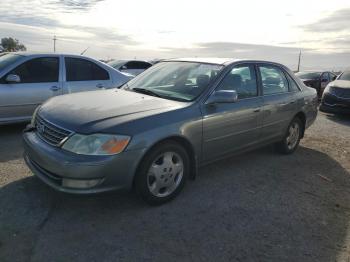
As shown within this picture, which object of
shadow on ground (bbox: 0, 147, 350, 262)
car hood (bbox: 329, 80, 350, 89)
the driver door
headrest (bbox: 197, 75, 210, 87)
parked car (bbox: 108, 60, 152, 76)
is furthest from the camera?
parked car (bbox: 108, 60, 152, 76)

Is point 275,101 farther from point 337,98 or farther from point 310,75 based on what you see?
point 310,75

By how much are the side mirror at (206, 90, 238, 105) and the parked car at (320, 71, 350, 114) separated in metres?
6.97

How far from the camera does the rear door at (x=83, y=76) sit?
23.0 ft

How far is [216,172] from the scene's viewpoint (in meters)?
5.14

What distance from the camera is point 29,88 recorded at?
654 cm

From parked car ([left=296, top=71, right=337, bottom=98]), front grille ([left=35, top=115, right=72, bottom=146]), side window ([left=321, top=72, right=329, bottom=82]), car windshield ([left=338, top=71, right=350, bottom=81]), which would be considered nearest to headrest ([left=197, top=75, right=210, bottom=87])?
front grille ([left=35, top=115, right=72, bottom=146])

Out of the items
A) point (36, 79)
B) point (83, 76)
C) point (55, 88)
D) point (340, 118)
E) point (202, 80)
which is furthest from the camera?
point (340, 118)

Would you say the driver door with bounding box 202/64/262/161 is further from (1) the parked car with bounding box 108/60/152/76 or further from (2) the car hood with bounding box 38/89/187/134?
(1) the parked car with bounding box 108/60/152/76

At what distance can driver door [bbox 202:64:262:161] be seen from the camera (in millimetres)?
4414

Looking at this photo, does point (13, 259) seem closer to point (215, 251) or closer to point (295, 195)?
point (215, 251)

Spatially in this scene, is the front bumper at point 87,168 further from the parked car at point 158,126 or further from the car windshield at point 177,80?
the car windshield at point 177,80

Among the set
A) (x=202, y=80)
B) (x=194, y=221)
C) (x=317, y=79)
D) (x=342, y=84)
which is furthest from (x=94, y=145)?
(x=317, y=79)

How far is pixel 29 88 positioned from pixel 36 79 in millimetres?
234

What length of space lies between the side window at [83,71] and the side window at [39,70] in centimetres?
24
